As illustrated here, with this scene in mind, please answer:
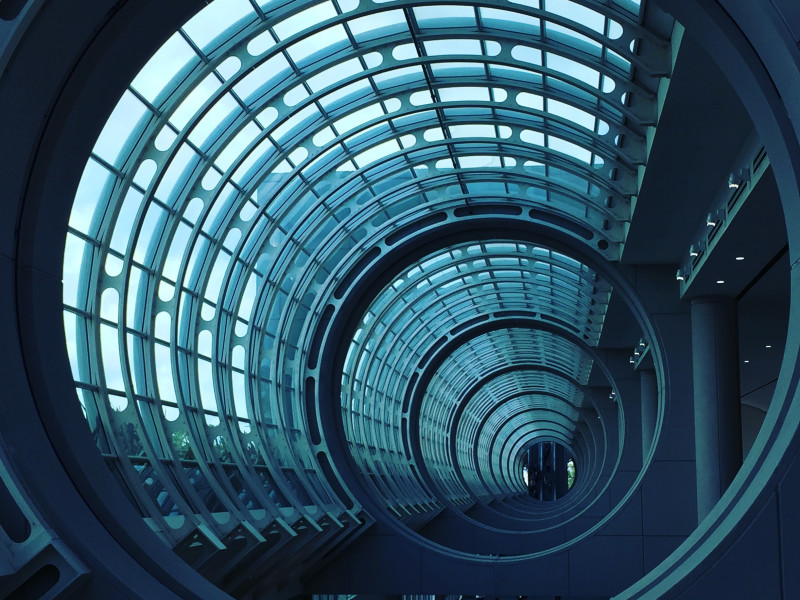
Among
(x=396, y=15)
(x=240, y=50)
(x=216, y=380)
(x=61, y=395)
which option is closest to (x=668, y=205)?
(x=396, y=15)

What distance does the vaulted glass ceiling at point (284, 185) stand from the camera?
17.6 meters

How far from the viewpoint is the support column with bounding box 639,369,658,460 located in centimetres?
3700

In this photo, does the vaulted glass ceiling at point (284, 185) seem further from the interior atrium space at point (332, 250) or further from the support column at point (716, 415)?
the support column at point (716, 415)

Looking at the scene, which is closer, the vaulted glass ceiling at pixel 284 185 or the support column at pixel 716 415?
the vaulted glass ceiling at pixel 284 185

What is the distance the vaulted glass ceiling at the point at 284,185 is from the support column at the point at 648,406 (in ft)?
21.7

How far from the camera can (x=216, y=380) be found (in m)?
24.2

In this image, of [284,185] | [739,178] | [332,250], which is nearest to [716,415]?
[739,178]

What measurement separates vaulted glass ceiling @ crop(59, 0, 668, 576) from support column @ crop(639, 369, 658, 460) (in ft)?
21.7

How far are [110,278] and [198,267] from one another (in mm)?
4105

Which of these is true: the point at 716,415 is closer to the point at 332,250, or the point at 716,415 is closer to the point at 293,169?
the point at 332,250

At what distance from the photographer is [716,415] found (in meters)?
23.6

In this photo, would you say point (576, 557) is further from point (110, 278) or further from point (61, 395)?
point (61, 395)

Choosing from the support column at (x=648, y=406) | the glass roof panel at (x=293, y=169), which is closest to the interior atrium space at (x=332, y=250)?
the glass roof panel at (x=293, y=169)

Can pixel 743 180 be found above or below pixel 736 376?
above
